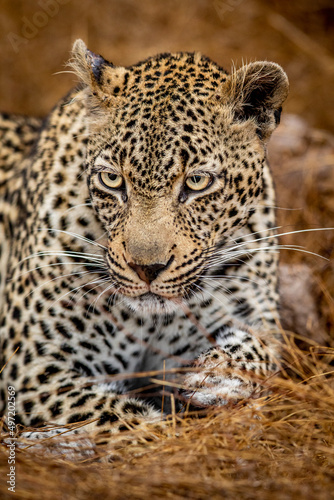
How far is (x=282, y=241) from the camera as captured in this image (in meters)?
7.98

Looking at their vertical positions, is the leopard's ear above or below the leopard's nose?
above

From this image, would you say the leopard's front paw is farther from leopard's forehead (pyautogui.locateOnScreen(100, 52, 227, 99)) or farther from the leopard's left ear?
leopard's forehead (pyautogui.locateOnScreen(100, 52, 227, 99))

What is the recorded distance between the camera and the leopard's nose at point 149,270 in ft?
15.0

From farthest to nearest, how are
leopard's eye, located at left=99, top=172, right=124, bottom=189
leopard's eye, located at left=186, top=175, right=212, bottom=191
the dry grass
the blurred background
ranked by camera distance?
the blurred background, leopard's eye, located at left=99, top=172, right=124, bottom=189, leopard's eye, located at left=186, top=175, right=212, bottom=191, the dry grass

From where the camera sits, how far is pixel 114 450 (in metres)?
4.52

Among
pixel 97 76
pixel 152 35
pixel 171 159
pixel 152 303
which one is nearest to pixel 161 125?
pixel 171 159

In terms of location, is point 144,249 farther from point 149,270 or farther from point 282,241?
point 282,241

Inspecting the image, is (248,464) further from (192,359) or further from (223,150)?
(223,150)

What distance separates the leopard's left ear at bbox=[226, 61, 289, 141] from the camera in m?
4.89

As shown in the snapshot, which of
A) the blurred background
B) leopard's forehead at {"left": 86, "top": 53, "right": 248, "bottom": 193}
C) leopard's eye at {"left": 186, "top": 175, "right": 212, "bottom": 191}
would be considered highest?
the blurred background

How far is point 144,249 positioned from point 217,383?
1241mm

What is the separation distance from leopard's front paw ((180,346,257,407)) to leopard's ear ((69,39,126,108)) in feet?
6.81

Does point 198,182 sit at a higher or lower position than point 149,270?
higher

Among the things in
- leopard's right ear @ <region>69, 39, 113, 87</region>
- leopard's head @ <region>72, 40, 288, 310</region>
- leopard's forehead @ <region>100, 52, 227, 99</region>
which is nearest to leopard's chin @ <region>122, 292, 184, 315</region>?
leopard's head @ <region>72, 40, 288, 310</region>
